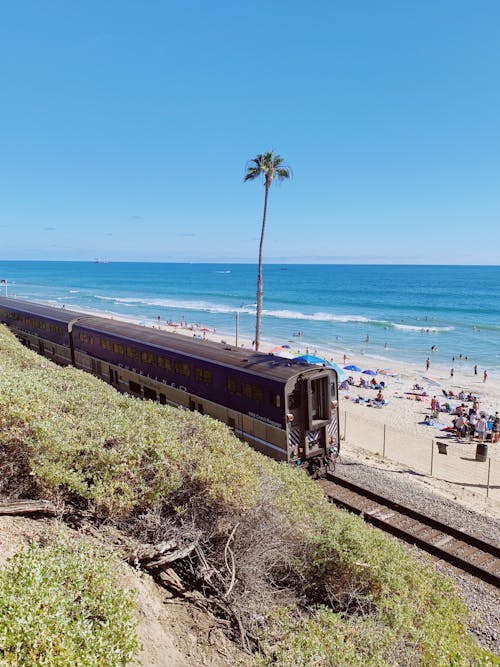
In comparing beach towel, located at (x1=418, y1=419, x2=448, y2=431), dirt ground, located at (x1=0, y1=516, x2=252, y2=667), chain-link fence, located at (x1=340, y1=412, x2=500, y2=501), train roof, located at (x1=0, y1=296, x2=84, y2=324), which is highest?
train roof, located at (x1=0, y1=296, x2=84, y2=324)

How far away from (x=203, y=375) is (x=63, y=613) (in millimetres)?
12408

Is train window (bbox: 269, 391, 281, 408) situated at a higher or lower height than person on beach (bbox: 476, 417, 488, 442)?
higher

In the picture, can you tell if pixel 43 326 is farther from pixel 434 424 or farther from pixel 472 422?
pixel 472 422

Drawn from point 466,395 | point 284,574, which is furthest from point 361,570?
point 466,395

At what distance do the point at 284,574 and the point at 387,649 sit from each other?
248cm

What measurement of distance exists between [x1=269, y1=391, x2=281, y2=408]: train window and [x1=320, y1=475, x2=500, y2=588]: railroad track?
344 centimetres

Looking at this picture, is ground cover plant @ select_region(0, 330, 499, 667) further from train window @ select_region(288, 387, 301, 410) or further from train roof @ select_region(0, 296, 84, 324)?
train roof @ select_region(0, 296, 84, 324)

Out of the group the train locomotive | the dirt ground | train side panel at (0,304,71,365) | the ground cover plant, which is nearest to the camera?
the dirt ground

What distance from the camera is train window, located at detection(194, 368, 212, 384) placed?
15930 millimetres

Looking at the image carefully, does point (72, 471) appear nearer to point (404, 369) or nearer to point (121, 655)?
point (121, 655)

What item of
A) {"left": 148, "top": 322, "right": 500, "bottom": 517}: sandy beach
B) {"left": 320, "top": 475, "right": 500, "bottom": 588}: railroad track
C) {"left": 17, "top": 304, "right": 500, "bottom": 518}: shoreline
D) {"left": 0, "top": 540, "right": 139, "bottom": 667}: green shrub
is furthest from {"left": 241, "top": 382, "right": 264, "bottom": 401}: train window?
{"left": 0, "top": 540, "right": 139, "bottom": 667}: green shrub

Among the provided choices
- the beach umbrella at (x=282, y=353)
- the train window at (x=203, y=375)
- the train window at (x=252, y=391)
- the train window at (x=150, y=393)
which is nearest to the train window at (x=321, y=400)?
the train window at (x=252, y=391)

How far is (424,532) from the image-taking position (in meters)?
12.3

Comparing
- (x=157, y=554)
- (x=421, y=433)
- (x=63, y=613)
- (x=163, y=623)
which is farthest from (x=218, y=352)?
(x=421, y=433)
